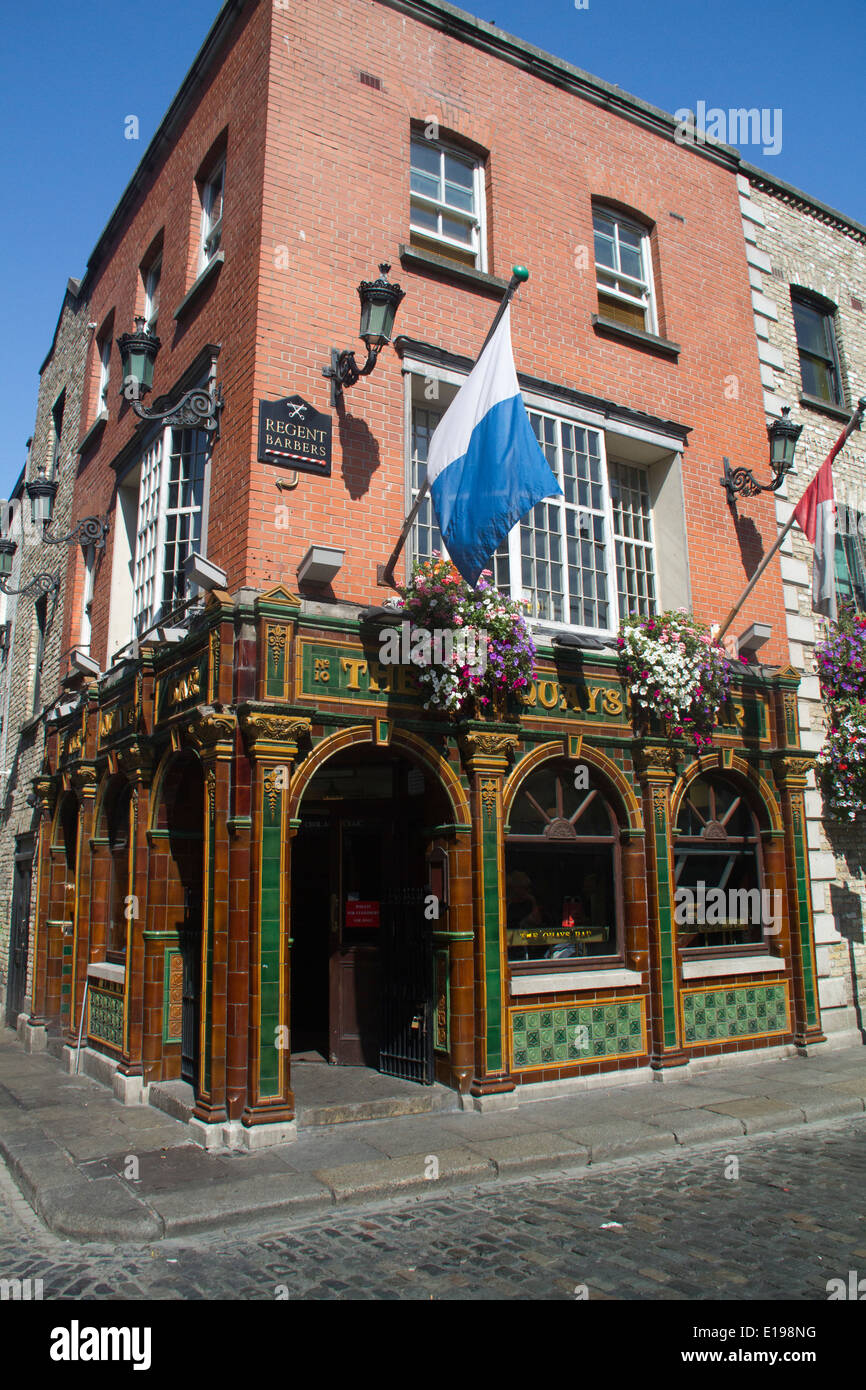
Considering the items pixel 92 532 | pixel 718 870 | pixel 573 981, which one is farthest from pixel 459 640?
pixel 92 532

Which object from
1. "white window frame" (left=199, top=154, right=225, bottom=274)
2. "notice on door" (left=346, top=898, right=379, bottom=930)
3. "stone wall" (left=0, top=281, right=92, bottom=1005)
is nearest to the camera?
"notice on door" (left=346, top=898, right=379, bottom=930)

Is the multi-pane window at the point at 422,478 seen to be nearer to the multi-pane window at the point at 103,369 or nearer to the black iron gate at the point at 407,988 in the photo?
the black iron gate at the point at 407,988

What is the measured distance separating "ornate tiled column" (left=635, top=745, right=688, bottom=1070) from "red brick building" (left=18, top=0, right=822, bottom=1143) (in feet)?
0.15

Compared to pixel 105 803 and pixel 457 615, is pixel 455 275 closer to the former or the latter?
pixel 457 615

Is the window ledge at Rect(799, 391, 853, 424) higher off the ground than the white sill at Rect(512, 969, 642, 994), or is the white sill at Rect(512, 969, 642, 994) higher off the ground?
the window ledge at Rect(799, 391, 853, 424)

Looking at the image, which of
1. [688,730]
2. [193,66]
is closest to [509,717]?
[688,730]

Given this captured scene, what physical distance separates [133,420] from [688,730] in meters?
8.55

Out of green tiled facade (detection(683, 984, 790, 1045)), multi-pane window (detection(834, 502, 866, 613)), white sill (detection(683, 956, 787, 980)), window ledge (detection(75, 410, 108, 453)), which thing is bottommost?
green tiled facade (detection(683, 984, 790, 1045))

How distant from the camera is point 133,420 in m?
13.0

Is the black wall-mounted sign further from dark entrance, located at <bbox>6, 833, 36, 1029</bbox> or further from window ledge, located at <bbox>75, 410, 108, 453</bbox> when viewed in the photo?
dark entrance, located at <bbox>6, 833, 36, 1029</bbox>

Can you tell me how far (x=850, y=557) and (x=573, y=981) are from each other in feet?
27.7

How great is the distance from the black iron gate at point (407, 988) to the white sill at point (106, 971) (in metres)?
2.96

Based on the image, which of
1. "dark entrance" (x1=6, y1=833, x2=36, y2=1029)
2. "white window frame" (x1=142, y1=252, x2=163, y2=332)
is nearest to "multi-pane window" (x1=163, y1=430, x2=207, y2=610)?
"white window frame" (x1=142, y1=252, x2=163, y2=332)

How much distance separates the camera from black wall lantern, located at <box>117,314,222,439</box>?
9469 mm
